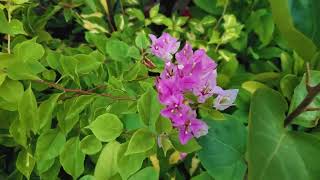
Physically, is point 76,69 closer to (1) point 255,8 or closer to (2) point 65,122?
(2) point 65,122

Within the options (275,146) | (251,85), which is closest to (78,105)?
(275,146)

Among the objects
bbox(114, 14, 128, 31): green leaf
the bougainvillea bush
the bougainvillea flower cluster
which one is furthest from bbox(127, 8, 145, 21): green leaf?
the bougainvillea flower cluster

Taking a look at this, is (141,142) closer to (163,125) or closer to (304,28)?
(163,125)

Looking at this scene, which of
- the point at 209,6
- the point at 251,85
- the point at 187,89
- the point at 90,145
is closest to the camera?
the point at 187,89

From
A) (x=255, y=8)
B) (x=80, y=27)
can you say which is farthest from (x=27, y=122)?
(x=255, y=8)

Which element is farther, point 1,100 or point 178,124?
point 1,100

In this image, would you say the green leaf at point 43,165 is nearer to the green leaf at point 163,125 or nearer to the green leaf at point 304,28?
the green leaf at point 163,125
